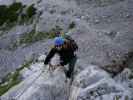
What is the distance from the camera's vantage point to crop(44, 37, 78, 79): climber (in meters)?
21.5

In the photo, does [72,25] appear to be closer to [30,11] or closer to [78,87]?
[30,11]

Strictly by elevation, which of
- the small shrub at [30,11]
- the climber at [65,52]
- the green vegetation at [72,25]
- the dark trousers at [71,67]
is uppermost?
→ the climber at [65,52]

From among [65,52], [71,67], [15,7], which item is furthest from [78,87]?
[15,7]

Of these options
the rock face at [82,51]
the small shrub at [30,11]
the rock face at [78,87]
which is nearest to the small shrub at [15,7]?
the rock face at [82,51]

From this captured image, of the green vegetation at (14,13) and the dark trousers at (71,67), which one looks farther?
the green vegetation at (14,13)

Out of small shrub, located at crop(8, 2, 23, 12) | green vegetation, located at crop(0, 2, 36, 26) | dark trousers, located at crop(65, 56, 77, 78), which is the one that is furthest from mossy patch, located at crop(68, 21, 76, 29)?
small shrub, located at crop(8, 2, 23, 12)

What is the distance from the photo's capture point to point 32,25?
42.3 metres

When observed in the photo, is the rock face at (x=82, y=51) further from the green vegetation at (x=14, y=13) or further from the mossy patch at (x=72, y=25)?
the green vegetation at (x=14, y=13)

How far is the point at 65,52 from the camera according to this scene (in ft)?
72.0

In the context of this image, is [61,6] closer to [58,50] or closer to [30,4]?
[30,4]

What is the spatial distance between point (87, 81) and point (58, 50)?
96.1 inches

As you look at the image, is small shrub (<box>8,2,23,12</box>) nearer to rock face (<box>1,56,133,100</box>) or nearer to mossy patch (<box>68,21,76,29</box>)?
mossy patch (<box>68,21,76,29</box>)

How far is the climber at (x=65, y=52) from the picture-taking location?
70.6 feet

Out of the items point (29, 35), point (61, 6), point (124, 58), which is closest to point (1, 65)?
point (29, 35)
